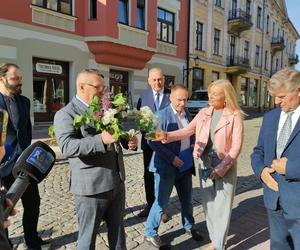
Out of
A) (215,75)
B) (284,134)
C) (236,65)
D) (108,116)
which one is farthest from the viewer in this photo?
(236,65)

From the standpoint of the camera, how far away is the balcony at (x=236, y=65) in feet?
87.5

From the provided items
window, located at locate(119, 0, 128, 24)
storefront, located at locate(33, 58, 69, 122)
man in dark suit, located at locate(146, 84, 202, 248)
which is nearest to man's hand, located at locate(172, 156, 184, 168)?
man in dark suit, located at locate(146, 84, 202, 248)

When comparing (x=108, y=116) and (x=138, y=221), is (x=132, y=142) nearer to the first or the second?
(x=108, y=116)

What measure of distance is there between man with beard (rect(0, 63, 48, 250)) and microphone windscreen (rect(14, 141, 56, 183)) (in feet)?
4.39

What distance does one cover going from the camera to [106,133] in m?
2.30

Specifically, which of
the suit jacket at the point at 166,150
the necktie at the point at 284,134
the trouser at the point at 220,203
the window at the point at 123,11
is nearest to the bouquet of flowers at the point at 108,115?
the necktie at the point at 284,134

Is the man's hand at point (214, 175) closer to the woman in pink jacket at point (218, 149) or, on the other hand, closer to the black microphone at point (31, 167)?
the woman in pink jacket at point (218, 149)

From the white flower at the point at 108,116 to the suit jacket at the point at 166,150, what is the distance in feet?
4.66

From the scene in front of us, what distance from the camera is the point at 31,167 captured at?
183cm

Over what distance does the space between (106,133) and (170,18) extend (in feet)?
61.2

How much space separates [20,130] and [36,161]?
61.2 inches

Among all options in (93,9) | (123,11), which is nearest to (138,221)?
(93,9)

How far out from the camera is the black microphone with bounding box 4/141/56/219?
1.74 meters

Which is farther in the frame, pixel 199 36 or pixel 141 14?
pixel 199 36
